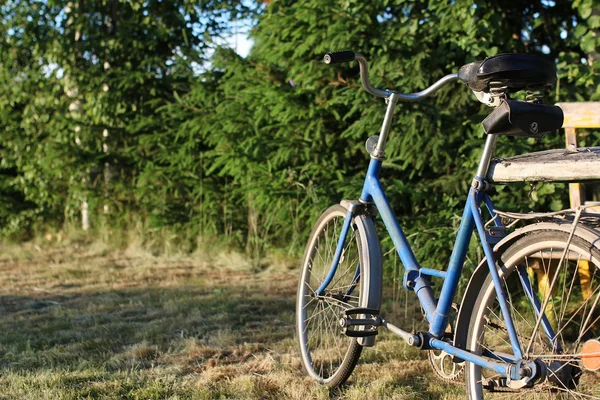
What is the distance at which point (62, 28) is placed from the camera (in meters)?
7.30

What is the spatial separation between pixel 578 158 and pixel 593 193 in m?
2.47

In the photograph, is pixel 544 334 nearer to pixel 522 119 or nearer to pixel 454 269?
pixel 454 269

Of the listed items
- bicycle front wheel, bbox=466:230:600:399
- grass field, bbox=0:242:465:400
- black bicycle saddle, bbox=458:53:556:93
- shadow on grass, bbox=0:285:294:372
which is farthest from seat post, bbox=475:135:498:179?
shadow on grass, bbox=0:285:294:372

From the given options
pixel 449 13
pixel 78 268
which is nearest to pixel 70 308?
pixel 78 268

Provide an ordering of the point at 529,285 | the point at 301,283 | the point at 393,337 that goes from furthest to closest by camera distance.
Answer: the point at 393,337, the point at 301,283, the point at 529,285

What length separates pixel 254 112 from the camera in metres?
5.74

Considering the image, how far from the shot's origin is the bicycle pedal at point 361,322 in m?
2.69

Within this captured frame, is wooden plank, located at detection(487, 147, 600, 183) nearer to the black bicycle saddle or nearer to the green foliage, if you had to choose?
the black bicycle saddle

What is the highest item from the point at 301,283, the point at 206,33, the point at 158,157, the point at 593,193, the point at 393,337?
the point at 206,33

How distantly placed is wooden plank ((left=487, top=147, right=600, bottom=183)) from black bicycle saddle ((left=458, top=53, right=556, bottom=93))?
0.81ft

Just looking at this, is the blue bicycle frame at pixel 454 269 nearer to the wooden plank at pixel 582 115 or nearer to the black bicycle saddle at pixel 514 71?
the black bicycle saddle at pixel 514 71

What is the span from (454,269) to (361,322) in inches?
19.5

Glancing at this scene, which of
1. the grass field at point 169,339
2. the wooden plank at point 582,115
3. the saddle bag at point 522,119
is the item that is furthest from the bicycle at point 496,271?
the wooden plank at point 582,115

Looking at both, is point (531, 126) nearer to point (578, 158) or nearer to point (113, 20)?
point (578, 158)
